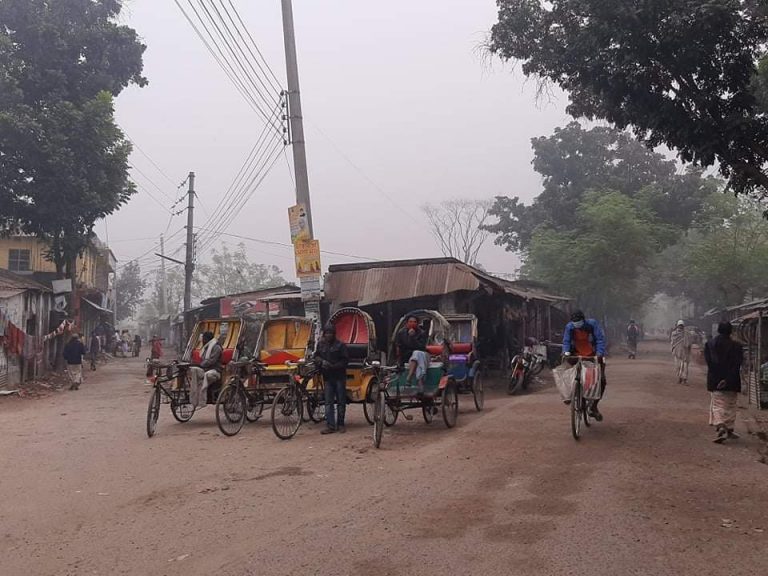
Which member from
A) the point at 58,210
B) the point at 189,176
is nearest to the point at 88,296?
the point at 189,176

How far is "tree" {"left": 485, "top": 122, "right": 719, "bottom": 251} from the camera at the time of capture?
3834 centimetres

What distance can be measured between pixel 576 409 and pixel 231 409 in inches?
207

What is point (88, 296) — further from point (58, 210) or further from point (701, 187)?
point (701, 187)

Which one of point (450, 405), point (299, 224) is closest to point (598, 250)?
point (299, 224)

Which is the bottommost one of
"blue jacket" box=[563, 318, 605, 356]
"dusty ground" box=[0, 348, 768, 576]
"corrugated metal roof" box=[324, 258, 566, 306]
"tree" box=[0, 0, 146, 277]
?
"dusty ground" box=[0, 348, 768, 576]

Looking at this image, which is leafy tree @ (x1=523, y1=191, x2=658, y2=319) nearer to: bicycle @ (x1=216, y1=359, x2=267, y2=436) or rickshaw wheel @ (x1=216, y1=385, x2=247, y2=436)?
bicycle @ (x1=216, y1=359, x2=267, y2=436)

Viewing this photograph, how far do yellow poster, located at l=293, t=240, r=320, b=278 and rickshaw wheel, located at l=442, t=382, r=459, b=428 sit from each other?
4253 mm

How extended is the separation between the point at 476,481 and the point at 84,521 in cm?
367

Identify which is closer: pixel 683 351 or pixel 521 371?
pixel 521 371

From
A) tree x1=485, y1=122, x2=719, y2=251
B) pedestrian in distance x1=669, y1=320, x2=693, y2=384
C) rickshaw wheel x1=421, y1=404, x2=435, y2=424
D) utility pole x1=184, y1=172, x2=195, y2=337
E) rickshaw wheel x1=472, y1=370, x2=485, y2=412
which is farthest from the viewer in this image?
tree x1=485, y1=122, x2=719, y2=251

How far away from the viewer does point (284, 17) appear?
50.8 ft

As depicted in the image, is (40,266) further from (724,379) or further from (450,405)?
(724,379)

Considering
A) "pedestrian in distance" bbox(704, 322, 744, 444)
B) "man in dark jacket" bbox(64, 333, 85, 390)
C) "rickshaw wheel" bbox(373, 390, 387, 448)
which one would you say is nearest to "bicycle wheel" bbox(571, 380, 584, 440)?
"pedestrian in distance" bbox(704, 322, 744, 444)

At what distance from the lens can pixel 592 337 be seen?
947 cm
